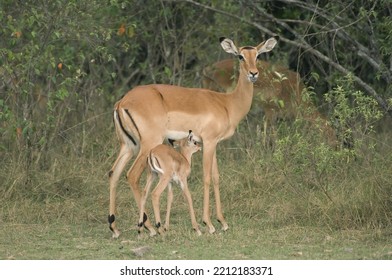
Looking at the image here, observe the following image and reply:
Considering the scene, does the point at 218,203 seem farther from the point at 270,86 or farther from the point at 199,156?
the point at 270,86

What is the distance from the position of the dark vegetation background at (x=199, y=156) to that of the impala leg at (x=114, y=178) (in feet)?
0.45

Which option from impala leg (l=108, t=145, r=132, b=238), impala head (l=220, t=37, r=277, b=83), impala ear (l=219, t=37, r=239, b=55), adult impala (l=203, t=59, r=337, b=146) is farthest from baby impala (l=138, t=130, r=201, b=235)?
adult impala (l=203, t=59, r=337, b=146)

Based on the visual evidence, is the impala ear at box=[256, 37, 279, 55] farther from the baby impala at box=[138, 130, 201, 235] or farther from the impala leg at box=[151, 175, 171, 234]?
the impala leg at box=[151, 175, 171, 234]

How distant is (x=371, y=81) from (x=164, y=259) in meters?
5.90

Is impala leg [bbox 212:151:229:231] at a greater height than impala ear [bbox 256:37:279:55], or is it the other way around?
impala ear [bbox 256:37:279:55]

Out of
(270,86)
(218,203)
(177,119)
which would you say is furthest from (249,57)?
(270,86)

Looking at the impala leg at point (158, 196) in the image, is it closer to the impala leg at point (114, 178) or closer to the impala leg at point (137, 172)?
the impala leg at point (137, 172)

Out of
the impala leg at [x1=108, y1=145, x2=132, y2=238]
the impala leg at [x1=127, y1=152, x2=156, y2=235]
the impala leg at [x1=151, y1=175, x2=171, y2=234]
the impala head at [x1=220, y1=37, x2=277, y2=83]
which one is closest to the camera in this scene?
the impala leg at [x1=151, y1=175, x2=171, y2=234]

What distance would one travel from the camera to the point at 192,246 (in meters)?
7.18

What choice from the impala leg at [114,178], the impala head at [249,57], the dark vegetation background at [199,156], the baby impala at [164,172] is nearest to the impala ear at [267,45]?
the impala head at [249,57]

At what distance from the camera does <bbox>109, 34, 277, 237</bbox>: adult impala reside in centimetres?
791

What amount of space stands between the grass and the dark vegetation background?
2cm

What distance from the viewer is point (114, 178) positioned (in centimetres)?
805

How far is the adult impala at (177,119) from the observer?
Result: 25.9ft
